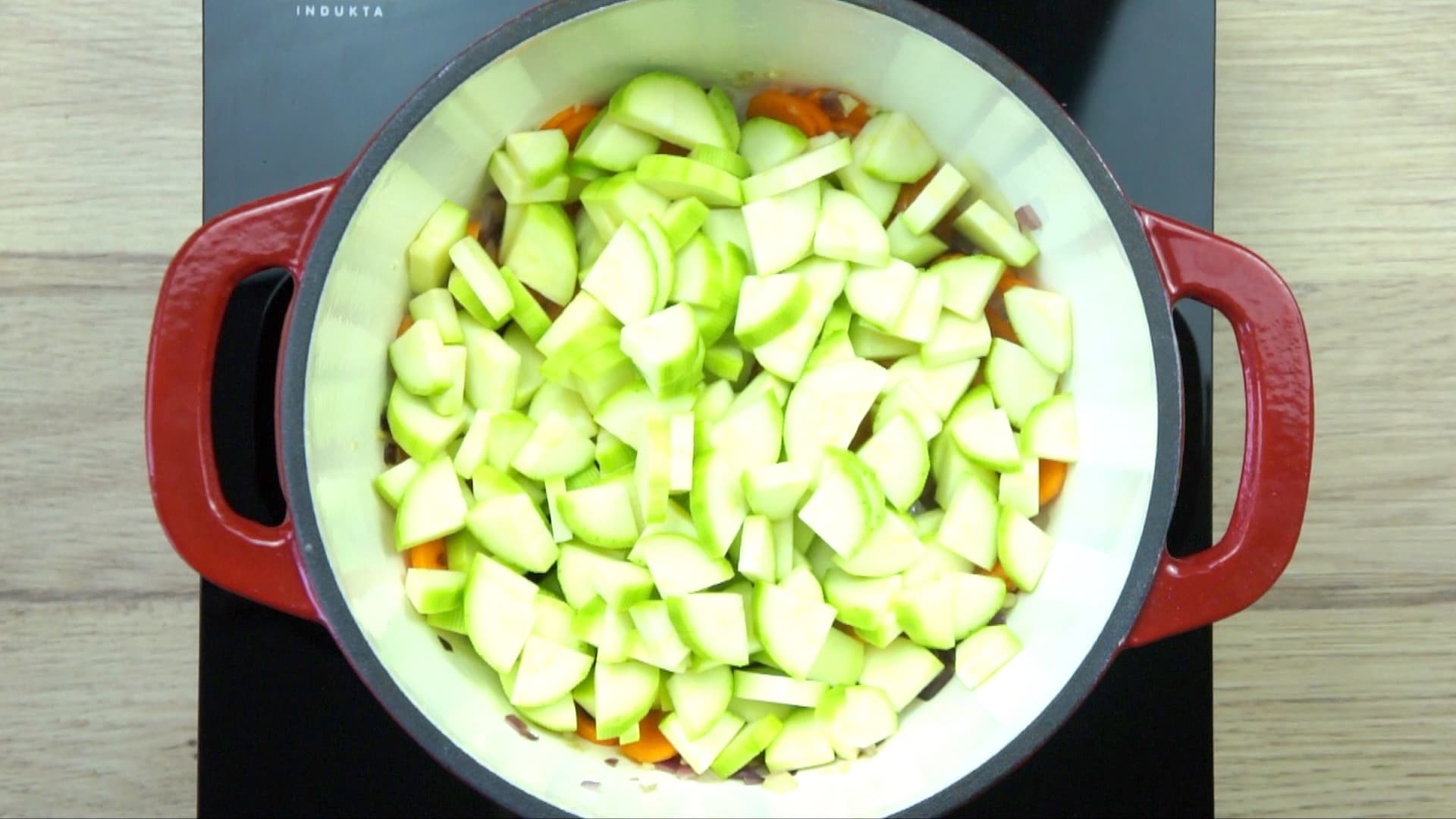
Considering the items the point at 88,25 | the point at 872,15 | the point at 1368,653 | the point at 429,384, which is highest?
the point at 872,15

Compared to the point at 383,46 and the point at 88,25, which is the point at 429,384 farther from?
the point at 88,25

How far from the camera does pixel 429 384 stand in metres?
0.83

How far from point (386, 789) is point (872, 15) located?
2.52 feet

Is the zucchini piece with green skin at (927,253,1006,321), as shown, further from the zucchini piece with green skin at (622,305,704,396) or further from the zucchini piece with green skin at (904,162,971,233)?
the zucchini piece with green skin at (622,305,704,396)

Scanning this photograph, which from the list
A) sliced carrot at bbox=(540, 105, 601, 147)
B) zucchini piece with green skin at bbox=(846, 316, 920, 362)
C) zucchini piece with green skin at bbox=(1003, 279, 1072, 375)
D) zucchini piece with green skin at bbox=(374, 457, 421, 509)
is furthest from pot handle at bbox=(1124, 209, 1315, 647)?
zucchini piece with green skin at bbox=(374, 457, 421, 509)

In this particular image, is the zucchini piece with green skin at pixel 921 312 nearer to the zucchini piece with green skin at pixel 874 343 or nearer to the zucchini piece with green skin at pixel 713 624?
the zucchini piece with green skin at pixel 874 343

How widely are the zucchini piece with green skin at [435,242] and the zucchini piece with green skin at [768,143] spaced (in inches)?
9.4

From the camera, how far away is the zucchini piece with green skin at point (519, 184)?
840mm

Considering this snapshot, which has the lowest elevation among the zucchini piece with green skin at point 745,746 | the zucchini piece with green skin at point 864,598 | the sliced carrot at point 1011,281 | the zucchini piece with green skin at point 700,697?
the zucchini piece with green skin at point 745,746

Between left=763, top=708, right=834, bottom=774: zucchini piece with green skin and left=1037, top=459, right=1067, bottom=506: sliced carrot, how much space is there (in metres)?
0.26

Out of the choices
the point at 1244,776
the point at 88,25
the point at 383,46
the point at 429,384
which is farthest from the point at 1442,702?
the point at 88,25

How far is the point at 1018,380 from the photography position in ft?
2.87

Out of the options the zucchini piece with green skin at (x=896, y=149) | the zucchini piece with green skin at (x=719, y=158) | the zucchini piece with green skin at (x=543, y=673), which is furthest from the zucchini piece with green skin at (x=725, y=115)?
the zucchini piece with green skin at (x=543, y=673)

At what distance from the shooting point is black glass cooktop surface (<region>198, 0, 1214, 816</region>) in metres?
0.92
